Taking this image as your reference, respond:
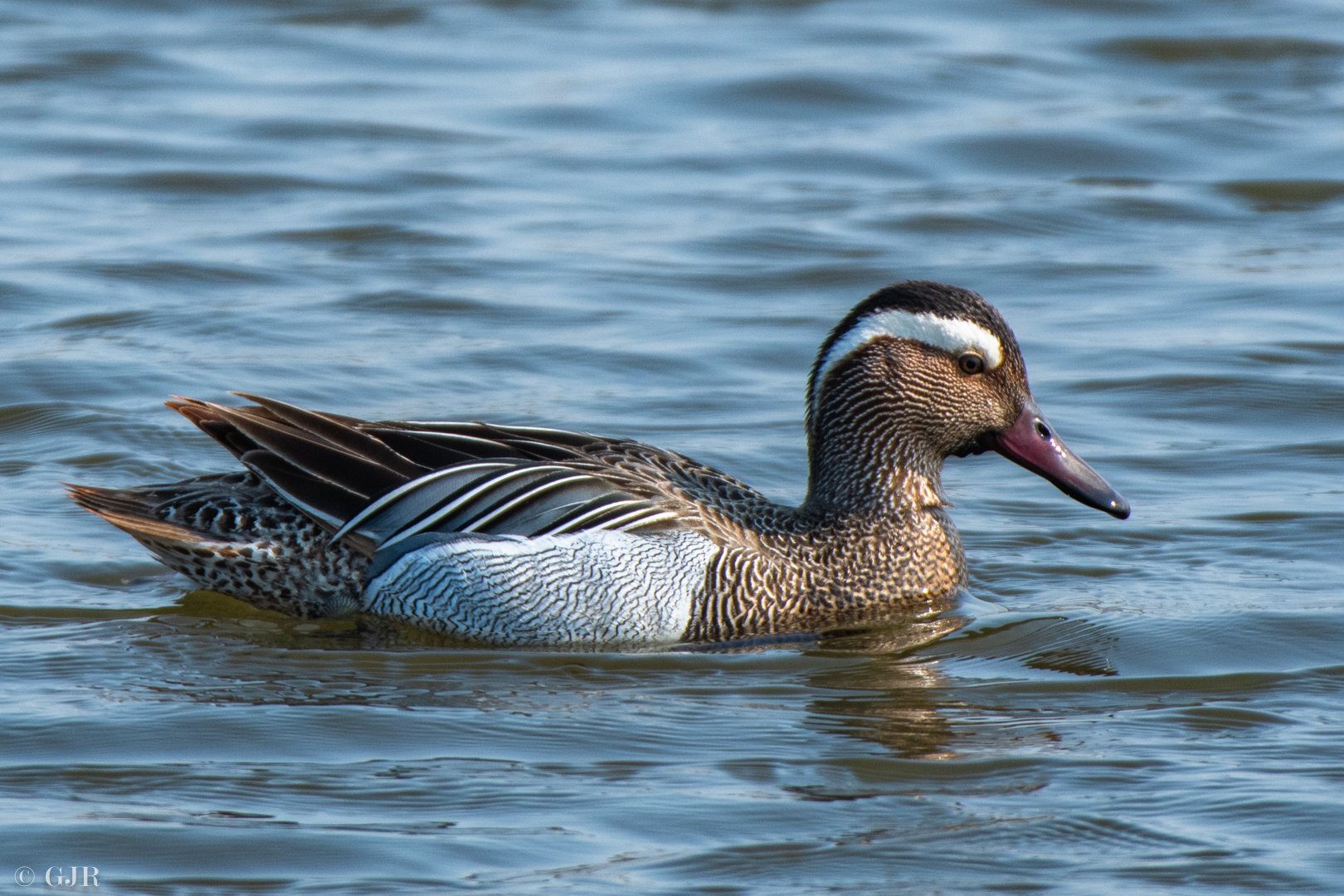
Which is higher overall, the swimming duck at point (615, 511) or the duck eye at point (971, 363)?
the duck eye at point (971, 363)

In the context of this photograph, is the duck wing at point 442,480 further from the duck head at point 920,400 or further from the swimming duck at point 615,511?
the duck head at point 920,400

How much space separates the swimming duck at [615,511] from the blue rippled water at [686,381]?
241 millimetres

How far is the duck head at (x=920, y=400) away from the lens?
774 cm

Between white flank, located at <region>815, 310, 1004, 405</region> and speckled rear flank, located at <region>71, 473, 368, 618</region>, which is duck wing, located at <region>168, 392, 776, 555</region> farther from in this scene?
white flank, located at <region>815, 310, 1004, 405</region>

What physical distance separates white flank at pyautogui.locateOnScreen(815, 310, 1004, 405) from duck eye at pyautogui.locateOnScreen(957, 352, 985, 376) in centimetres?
2

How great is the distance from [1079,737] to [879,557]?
4.74 ft

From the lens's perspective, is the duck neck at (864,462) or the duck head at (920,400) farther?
the duck neck at (864,462)

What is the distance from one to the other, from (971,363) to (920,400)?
233 millimetres

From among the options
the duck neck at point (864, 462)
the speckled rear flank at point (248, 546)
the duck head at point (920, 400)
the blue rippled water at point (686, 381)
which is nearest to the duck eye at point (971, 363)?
the duck head at point (920, 400)

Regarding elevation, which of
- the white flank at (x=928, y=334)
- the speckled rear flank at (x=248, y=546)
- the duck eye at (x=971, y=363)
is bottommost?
the speckled rear flank at (x=248, y=546)

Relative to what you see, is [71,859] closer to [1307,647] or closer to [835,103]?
[1307,647]

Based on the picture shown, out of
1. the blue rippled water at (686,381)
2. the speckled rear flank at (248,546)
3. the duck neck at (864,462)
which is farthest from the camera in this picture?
the duck neck at (864,462)

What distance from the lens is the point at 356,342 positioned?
11195 mm

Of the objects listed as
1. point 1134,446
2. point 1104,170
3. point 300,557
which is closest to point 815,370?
point 300,557
